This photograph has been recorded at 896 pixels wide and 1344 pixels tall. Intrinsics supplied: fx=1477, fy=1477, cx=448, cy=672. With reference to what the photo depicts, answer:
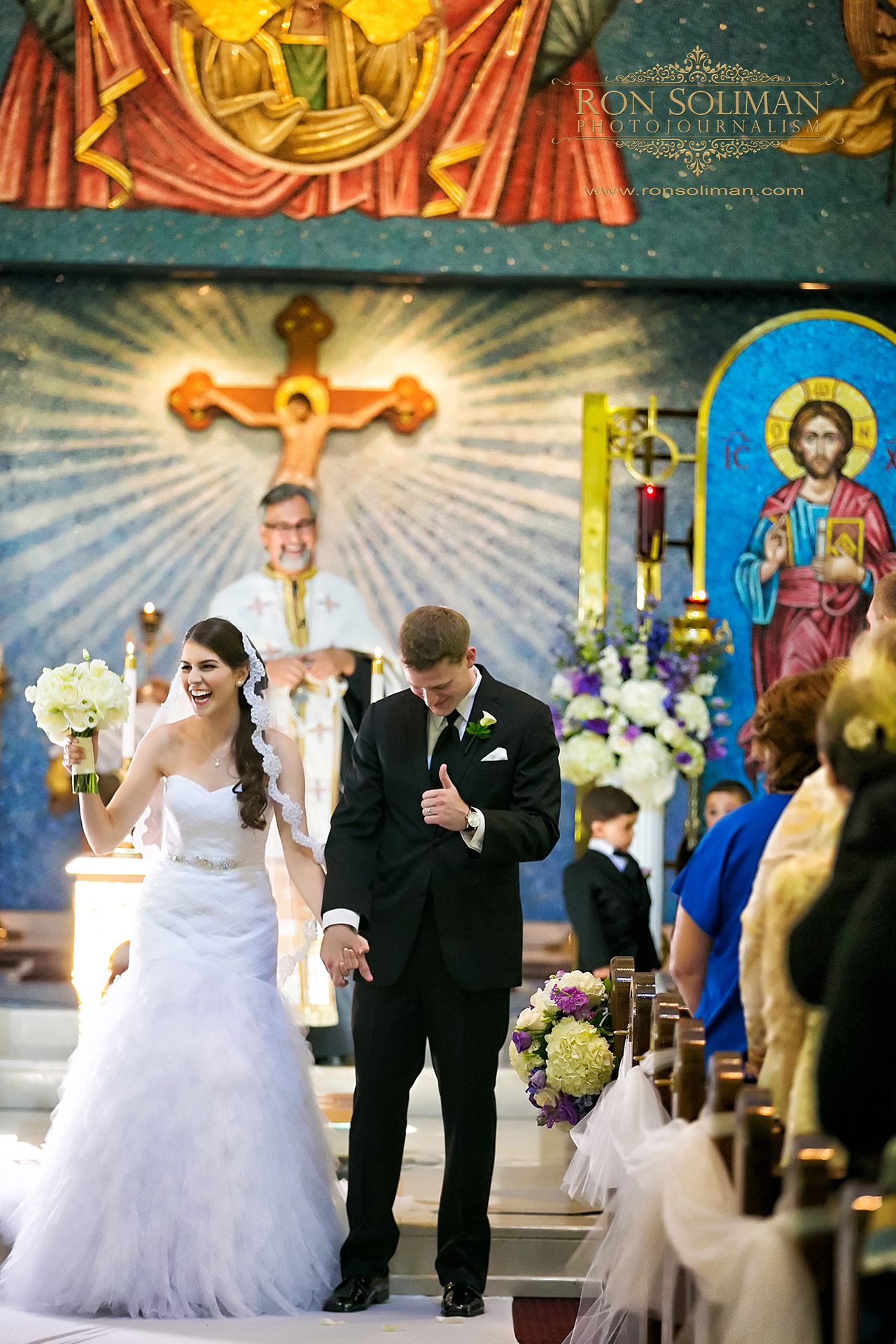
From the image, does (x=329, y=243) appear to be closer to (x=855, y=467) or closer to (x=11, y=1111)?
(x=855, y=467)

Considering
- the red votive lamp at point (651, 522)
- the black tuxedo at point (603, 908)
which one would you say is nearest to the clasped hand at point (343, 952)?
the black tuxedo at point (603, 908)

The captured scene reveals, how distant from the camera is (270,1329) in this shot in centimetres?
380

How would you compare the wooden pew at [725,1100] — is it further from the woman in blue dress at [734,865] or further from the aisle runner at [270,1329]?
the aisle runner at [270,1329]

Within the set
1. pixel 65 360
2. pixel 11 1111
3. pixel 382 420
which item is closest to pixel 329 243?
pixel 382 420

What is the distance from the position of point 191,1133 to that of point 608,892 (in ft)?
8.73

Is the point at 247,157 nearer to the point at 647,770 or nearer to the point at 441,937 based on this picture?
the point at 647,770

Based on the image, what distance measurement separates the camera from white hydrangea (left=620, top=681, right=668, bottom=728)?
24.0 feet

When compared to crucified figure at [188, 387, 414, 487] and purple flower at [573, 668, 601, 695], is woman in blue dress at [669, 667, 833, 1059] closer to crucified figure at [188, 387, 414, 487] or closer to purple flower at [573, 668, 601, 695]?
purple flower at [573, 668, 601, 695]

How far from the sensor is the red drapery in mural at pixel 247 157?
8641 millimetres

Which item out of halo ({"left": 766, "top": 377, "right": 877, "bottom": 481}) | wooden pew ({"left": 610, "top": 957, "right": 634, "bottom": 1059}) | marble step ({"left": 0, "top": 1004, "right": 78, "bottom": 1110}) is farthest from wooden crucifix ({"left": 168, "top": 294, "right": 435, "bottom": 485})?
wooden pew ({"left": 610, "top": 957, "right": 634, "bottom": 1059})

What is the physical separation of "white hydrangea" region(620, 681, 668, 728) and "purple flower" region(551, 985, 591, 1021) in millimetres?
2922

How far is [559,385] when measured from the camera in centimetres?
898

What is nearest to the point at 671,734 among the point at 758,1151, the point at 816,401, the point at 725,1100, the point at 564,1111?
the point at 816,401

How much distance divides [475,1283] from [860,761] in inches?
107
